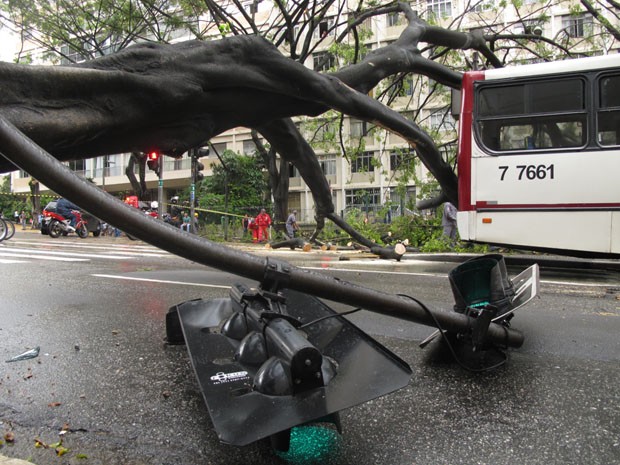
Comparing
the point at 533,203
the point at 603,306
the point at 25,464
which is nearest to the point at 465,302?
the point at 25,464

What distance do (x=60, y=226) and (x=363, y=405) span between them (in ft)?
63.1

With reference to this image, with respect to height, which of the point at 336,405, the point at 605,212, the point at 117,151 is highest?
the point at 117,151

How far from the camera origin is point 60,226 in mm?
18594

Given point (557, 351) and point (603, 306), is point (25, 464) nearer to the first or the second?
point (557, 351)

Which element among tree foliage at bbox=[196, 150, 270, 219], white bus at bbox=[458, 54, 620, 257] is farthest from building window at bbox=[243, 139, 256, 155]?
white bus at bbox=[458, 54, 620, 257]

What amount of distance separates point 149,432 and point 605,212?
6898 millimetres

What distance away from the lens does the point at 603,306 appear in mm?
4656

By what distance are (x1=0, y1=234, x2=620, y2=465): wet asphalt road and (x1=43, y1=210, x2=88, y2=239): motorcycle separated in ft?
52.8

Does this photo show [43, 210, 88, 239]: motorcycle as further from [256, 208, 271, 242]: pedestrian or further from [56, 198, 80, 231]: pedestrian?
[256, 208, 271, 242]: pedestrian

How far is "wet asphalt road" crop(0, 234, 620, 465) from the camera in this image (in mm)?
1777

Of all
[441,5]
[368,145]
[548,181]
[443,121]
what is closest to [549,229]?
[548,181]

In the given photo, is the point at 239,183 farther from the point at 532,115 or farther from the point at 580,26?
the point at 532,115

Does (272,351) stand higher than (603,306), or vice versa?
(272,351)

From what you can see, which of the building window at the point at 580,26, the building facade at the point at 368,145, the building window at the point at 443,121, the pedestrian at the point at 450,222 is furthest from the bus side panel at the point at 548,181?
the building window at the point at 580,26
